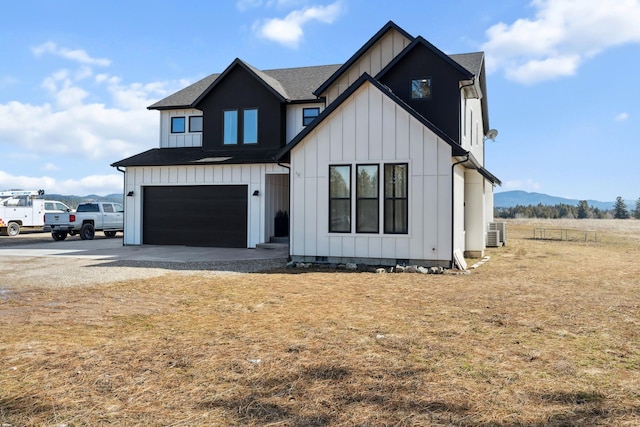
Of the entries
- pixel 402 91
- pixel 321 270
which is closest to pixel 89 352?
pixel 321 270

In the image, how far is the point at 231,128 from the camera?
19.8 metres

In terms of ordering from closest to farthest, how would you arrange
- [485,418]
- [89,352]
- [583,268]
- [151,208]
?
[485,418] → [89,352] → [583,268] → [151,208]

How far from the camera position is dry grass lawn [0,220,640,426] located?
3.68 meters

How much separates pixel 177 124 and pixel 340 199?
38.7 feet

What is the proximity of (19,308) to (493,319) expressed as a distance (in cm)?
733

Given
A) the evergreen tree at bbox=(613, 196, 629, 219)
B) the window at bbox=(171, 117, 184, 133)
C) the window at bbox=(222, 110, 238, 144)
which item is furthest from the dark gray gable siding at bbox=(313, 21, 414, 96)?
Answer: the evergreen tree at bbox=(613, 196, 629, 219)

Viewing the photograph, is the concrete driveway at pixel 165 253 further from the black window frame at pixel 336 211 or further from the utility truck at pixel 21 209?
the utility truck at pixel 21 209

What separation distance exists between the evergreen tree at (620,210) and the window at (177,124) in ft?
198

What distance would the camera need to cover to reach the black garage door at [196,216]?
1872 centimetres

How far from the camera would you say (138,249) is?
705 inches

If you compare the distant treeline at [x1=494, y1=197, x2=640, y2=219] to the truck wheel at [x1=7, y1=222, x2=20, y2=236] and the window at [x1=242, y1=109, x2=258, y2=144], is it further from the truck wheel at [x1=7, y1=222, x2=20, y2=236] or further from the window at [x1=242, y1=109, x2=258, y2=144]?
the truck wheel at [x1=7, y1=222, x2=20, y2=236]

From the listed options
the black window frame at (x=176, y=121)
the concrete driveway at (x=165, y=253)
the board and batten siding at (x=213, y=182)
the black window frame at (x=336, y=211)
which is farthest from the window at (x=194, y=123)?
the black window frame at (x=336, y=211)

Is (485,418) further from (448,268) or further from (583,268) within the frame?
(583,268)

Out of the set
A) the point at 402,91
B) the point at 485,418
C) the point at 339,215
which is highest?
the point at 402,91
